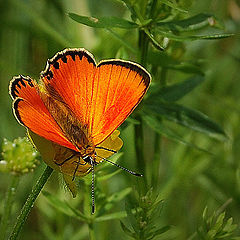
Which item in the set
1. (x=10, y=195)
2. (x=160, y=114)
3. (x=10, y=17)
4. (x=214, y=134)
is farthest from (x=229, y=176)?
(x=10, y=17)

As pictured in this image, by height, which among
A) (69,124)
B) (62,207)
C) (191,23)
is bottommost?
(62,207)

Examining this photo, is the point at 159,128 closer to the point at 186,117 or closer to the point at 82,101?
the point at 186,117

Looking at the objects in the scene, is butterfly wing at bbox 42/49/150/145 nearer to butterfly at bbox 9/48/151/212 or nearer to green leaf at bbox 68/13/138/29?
butterfly at bbox 9/48/151/212

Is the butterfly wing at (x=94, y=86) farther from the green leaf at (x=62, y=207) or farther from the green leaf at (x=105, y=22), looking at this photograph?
the green leaf at (x=62, y=207)

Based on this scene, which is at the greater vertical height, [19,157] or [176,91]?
[176,91]

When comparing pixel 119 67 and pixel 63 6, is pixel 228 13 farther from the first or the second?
pixel 119 67

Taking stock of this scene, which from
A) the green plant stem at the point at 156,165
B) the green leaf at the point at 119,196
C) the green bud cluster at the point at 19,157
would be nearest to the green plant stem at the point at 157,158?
the green plant stem at the point at 156,165

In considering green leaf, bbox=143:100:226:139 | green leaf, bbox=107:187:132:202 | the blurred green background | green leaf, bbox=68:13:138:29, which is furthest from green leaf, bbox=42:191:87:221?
green leaf, bbox=68:13:138:29

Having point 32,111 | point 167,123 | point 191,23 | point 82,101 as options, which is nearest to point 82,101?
point 82,101
